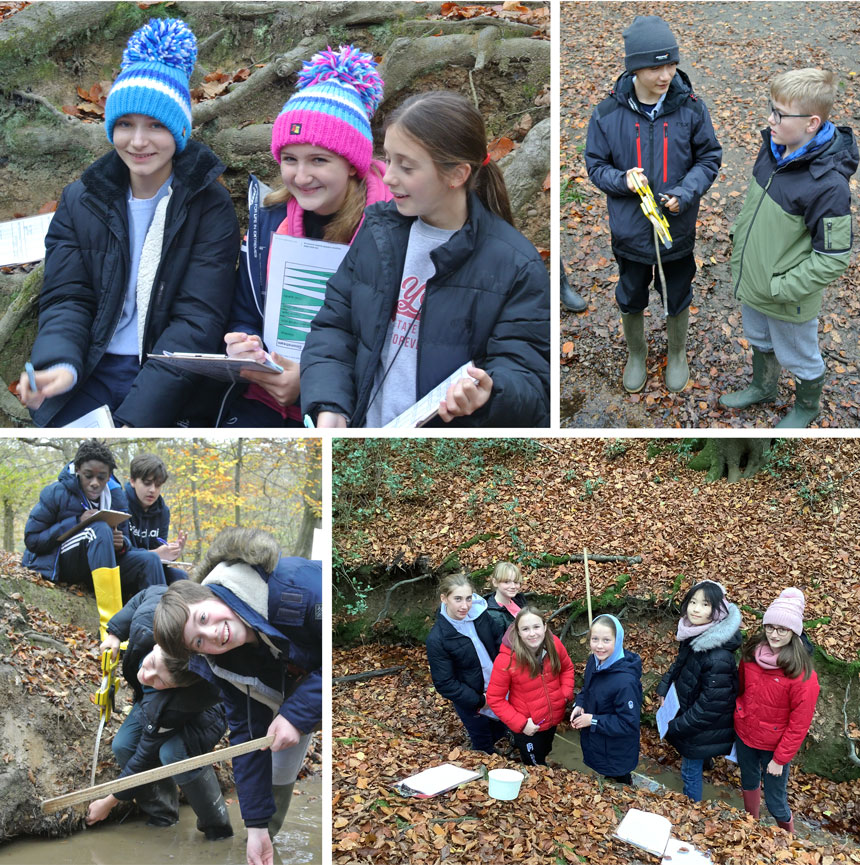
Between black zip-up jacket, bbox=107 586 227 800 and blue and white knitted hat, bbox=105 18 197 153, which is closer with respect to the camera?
blue and white knitted hat, bbox=105 18 197 153

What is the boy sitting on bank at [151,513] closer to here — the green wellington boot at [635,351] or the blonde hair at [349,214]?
the blonde hair at [349,214]

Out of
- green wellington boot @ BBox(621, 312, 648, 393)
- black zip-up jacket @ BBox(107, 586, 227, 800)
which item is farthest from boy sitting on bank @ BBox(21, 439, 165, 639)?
green wellington boot @ BBox(621, 312, 648, 393)

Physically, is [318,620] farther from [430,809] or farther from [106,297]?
[106,297]

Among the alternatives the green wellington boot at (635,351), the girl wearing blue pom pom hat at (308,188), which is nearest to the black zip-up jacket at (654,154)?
the green wellington boot at (635,351)

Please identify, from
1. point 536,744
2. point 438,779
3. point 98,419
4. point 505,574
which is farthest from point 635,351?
point 98,419

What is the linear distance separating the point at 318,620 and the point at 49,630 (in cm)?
151

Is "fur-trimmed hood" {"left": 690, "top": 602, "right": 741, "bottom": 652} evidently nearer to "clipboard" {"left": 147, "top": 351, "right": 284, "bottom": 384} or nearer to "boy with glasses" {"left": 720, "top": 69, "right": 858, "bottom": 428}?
"boy with glasses" {"left": 720, "top": 69, "right": 858, "bottom": 428}

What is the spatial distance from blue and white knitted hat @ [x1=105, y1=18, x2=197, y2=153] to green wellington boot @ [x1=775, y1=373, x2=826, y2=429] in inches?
142

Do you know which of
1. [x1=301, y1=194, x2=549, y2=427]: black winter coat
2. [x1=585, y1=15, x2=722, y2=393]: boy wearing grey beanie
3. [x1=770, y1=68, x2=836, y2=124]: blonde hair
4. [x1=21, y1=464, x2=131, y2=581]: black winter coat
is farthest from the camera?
[x1=21, y1=464, x2=131, y2=581]: black winter coat

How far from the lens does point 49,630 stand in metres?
4.14

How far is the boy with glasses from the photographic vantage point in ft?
11.8

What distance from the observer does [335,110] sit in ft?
11.2

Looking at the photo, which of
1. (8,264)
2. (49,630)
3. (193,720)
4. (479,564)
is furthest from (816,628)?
(8,264)

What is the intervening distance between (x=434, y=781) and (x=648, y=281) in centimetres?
299
